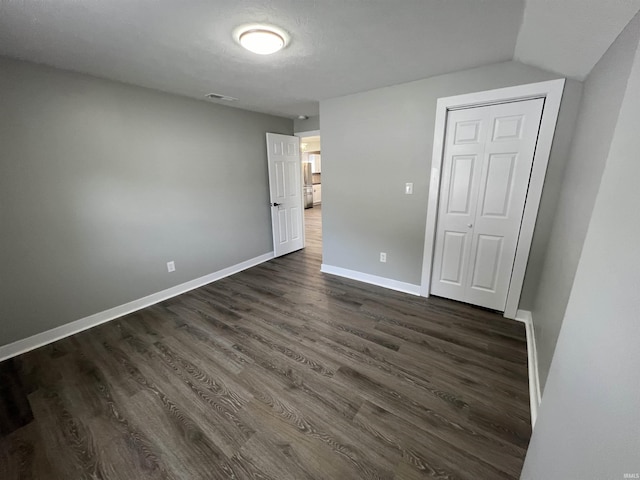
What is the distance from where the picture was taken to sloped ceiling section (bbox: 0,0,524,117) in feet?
4.42

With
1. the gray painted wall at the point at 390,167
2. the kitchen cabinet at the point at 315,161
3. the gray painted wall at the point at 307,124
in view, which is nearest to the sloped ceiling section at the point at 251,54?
the gray painted wall at the point at 390,167

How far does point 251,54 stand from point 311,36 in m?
0.51

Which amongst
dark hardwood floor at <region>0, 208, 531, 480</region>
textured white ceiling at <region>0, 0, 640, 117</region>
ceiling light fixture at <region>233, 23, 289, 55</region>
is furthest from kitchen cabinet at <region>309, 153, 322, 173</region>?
ceiling light fixture at <region>233, 23, 289, 55</region>

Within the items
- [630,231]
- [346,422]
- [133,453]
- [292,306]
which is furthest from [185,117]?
[630,231]

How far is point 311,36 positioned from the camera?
5.37 feet

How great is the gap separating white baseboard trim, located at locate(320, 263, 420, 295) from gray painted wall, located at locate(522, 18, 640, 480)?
1991 mm

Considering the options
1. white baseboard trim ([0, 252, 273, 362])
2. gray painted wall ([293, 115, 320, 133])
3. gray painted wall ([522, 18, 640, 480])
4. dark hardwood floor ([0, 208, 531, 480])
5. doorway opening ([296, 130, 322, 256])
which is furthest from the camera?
doorway opening ([296, 130, 322, 256])

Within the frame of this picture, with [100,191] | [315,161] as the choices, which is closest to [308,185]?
[315,161]

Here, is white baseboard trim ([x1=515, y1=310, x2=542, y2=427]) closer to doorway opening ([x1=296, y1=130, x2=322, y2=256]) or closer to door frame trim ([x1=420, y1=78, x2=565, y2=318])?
door frame trim ([x1=420, y1=78, x2=565, y2=318])

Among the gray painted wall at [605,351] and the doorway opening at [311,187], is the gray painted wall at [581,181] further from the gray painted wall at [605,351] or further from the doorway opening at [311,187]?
the doorway opening at [311,187]

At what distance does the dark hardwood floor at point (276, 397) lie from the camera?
129cm

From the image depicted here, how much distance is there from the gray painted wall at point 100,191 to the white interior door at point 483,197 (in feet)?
9.20

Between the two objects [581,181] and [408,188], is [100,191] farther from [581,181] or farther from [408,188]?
[581,181]

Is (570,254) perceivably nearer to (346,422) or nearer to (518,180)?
(518,180)
